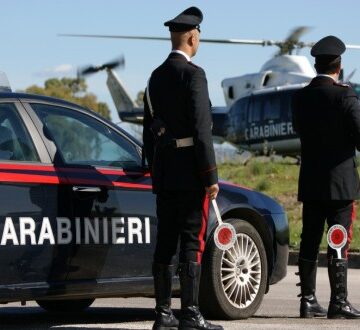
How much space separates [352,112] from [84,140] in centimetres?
184

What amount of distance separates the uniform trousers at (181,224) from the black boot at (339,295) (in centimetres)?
155

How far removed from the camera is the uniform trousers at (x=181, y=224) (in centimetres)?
780

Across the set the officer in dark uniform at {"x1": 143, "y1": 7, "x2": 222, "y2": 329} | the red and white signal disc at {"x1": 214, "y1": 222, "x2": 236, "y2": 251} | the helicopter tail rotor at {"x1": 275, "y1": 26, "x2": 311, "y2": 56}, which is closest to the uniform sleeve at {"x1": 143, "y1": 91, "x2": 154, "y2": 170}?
the officer in dark uniform at {"x1": 143, "y1": 7, "x2": 222, "y2": 329}

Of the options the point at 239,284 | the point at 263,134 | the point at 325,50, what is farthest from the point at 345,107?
the point at 263,134

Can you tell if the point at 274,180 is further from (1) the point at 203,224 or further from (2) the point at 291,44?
(2) the point at 291,44

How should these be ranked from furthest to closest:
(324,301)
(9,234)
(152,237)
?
(324,301) < (152,237) < (9,234)

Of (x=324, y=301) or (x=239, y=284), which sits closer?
(x=239, y=284)

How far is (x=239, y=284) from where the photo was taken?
8.92 meters

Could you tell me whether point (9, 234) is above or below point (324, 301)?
above

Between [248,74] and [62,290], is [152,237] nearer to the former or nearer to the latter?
[62,290]

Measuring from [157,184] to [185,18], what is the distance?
1.01 meters

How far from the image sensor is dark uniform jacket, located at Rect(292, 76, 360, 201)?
353 inches

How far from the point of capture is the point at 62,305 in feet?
31.4

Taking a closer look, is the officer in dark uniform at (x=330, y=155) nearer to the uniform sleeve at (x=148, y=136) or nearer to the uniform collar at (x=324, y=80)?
the uniform collar at (x=324, y=80)
